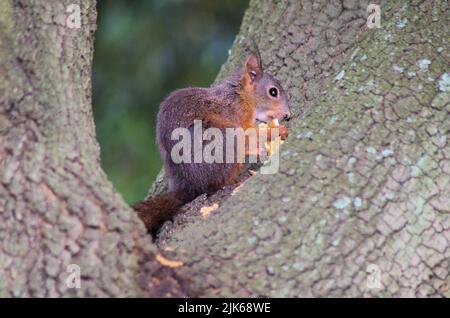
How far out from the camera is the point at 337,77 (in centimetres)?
286

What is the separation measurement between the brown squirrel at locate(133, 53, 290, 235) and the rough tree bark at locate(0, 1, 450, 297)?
13.9 inches

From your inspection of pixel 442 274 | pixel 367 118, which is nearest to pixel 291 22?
pixel 367 118

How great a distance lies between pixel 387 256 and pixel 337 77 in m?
0.81

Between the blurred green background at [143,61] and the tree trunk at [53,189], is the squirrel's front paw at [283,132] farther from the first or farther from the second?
the blurred green background at [143,61]

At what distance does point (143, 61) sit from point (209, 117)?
2874mm

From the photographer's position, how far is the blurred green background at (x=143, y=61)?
5.94m

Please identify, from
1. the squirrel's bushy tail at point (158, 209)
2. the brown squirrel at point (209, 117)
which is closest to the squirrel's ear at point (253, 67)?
the brown squirrel at point (209, 117)

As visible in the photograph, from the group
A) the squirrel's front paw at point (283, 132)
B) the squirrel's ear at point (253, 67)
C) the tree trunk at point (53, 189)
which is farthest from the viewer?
the squirrel's ear at point (253, 67)

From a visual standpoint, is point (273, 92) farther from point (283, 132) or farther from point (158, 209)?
point (158, 209)

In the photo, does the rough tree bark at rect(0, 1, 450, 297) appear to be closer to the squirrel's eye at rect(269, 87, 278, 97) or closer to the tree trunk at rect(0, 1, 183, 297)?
the tree trunk at rect(0, 1, 183, 297)

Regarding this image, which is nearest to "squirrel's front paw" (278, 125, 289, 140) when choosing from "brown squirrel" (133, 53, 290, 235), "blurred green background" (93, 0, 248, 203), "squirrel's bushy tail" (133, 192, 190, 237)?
"brown squirrel" (133, 53, 290, 235)

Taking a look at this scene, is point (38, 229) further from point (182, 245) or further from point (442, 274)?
point (442, 274)

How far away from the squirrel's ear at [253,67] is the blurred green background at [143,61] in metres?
2.18

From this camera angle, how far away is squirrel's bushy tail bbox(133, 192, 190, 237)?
295 cm
